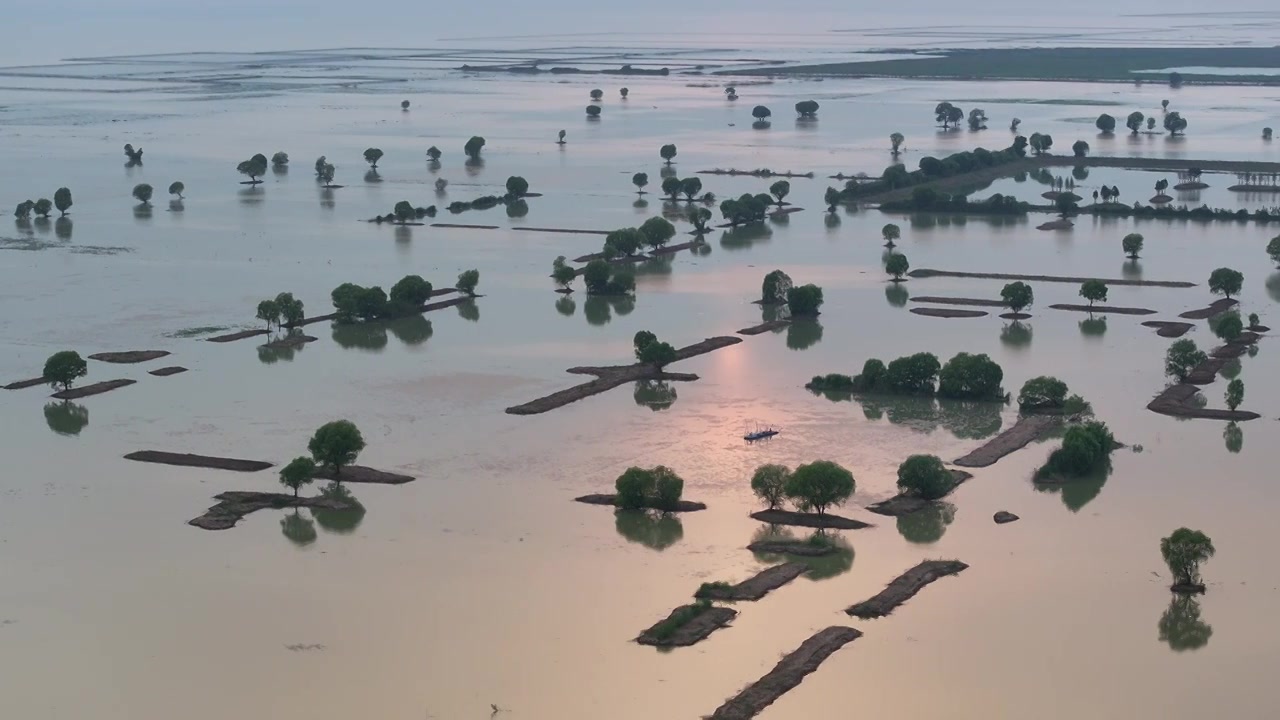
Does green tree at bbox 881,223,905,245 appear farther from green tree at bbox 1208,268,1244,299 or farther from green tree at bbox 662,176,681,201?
green tree at bbox 1208,268,1244,299

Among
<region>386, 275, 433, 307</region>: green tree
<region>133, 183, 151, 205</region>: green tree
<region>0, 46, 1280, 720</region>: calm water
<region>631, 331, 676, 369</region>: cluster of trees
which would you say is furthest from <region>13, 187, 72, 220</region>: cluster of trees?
<region>631, 331, 676, 369</region>: cluster of trees

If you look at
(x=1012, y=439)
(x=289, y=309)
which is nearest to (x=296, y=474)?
(x=1012, y=439)

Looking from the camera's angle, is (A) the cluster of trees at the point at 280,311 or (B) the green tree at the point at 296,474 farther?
(A) the cluster of trees at the point at 280,311

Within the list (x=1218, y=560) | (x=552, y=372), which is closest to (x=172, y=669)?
(x=1218, y=560)

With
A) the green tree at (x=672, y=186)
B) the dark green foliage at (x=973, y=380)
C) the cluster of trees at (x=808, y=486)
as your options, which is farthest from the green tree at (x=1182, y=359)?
the green tree at (x=672, y=186)

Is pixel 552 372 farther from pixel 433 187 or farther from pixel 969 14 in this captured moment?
pixel 969 14

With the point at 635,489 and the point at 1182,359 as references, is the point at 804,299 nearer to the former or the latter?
the point at 1182,359

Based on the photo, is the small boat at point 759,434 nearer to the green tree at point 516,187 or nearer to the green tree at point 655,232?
the green tree at point 655,232
